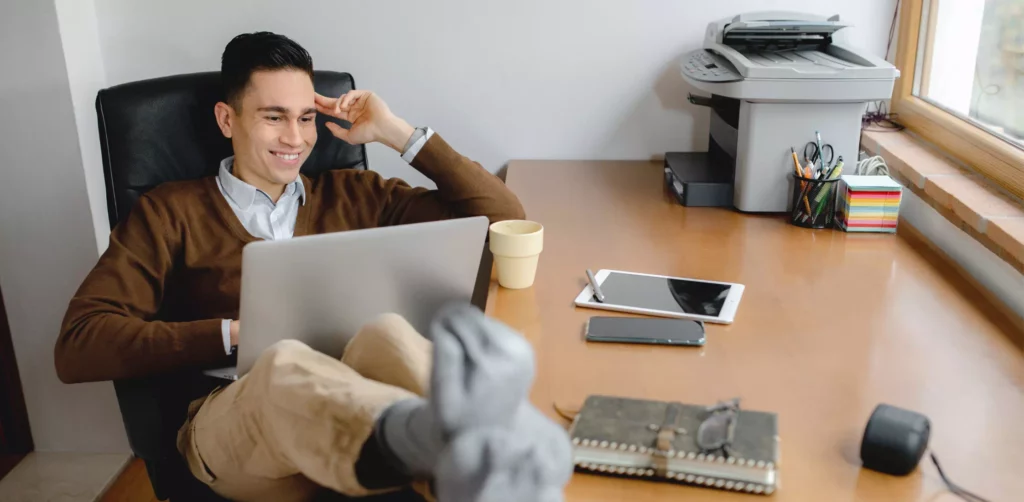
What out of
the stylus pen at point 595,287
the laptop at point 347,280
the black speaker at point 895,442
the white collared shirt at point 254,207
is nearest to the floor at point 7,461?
the white collared shirt at point 254,207

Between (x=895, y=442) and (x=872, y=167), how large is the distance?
113 cm

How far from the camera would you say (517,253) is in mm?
1461

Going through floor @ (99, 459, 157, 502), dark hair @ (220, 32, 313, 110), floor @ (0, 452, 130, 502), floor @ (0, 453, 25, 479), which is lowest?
floor @ (99, 459, 157, 502)

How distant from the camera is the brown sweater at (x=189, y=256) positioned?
142cm

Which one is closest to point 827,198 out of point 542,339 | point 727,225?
point 727,225

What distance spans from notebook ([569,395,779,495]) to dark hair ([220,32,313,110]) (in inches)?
40.0

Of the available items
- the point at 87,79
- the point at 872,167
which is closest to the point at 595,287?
the point at 872,167

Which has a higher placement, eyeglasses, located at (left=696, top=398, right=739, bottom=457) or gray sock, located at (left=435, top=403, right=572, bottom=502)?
gray sock, located at (left=435, top=403, right=572, bottom=502)

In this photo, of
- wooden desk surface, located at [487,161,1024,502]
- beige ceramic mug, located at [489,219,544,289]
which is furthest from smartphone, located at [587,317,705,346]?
beige ceramic mug, located at [489,219,544,289]

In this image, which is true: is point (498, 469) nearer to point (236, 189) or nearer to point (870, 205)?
point (236, 189)

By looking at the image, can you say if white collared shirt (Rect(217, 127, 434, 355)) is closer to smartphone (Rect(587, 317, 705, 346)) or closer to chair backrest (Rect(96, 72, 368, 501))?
chair backrest (Rect(96, 72, 368, 501))

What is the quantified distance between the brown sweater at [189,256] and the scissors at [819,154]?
2.05ft

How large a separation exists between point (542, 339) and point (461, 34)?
1202mm

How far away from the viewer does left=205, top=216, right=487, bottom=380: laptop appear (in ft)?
3.78
